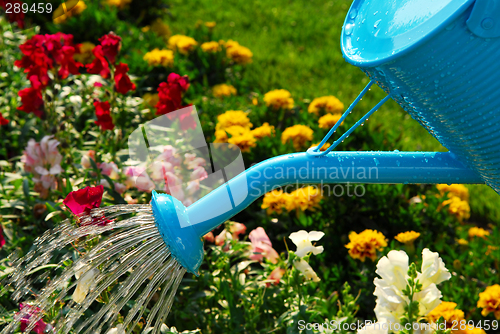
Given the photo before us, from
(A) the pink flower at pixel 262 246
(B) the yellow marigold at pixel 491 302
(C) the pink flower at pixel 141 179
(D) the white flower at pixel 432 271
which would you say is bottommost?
(B) the yellow marigold at pixel 491 302

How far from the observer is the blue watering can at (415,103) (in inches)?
26.9

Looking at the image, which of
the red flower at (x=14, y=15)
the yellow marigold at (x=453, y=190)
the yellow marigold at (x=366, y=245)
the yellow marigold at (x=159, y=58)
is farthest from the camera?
the red flower at (x=14, y=15)

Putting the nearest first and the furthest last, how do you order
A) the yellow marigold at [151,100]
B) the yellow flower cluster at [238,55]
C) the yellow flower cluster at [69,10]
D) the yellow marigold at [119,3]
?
the yellow marigold at [151,100] → the yellow flower cluster at [238,55] → the yellow flower cluster at [69,10] → the yellow marigold at [119,3]

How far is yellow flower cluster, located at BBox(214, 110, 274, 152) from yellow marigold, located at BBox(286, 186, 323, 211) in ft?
1.06

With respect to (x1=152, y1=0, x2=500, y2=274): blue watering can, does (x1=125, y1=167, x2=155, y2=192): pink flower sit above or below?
below

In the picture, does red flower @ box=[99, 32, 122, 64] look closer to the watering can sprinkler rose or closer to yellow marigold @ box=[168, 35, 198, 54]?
the watering can sprinkler rose

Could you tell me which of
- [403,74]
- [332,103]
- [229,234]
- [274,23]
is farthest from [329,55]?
[403,74]

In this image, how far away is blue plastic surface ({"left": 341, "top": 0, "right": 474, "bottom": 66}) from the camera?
668 mm

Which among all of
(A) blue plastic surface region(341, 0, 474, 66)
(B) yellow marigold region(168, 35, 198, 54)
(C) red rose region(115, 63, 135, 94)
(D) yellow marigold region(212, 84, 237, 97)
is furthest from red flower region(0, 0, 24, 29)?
(A) blue plastic surface region(341, 0, 474, 66)

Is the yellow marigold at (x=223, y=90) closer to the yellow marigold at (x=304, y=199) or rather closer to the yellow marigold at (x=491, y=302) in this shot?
the yellow marigold at (x=304, y=199)

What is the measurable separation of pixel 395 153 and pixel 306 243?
417 millimetres

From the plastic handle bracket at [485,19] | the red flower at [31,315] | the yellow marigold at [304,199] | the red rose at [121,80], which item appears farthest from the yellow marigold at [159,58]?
the plastic handle bracket at [485,19]

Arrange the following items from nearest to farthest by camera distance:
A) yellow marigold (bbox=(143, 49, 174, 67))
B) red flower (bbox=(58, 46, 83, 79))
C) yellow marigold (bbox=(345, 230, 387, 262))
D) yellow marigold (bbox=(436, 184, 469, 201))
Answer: yellow marigold (bbox=(345, 230, 387, 262)) → red flower (bbox=(58, 46, 83, 79)) → yellow marigold (bbox=(436, 184, 469, 201)) → yellow marigold (bbox=(143, 49, 174, 67))

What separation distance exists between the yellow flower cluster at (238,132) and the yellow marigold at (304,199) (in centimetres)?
32
